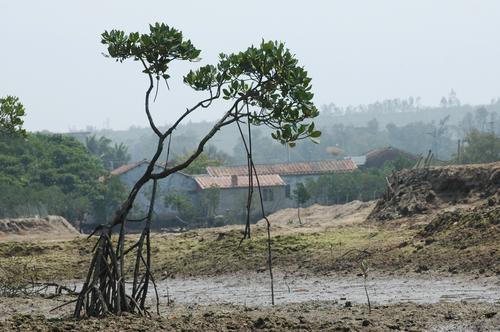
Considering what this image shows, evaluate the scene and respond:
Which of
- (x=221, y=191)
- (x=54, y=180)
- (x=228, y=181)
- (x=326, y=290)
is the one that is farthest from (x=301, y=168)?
(x=326, y=290)

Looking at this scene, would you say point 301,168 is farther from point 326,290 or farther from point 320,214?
point 326,290

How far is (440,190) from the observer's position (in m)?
32.9

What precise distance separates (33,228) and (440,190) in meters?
19.3

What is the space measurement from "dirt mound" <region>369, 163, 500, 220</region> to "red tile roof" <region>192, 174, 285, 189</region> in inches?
1760

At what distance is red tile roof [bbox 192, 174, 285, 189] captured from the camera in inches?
3130

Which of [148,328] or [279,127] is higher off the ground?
[279,127]

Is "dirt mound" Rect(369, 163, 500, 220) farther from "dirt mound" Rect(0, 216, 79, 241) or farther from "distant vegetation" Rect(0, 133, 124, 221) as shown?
"distant vegetation" Rect(0, 133, 124, 221)

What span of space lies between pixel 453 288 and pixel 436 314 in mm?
3571

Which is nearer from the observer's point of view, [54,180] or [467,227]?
[467,227]

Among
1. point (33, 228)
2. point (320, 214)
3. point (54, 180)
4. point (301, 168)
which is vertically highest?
point (301, 168)

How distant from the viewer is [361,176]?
7656 cm

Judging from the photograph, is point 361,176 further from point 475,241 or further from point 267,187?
point 475,241

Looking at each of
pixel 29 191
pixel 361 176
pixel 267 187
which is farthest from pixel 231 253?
pixel 267 187

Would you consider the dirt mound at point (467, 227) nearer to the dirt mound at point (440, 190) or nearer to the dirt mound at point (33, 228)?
the dirt mound at point (440, 190)
